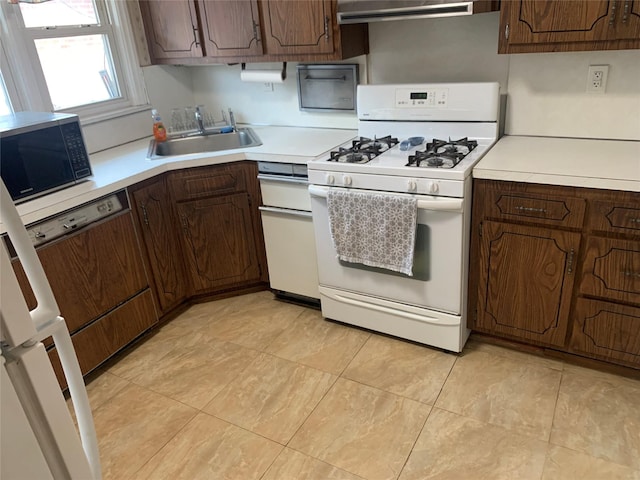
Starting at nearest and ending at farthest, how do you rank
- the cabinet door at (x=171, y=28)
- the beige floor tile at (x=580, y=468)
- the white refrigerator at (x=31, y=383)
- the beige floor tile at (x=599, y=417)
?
the white refrigerator at (x=31, y=383)
the beige floor tile at (x=580, y=468)
the beige floor tile at (x=599, y=417)
the cabinet door at (x=171, y=28)

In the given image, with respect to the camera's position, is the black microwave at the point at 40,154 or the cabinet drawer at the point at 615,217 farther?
the black microwave at the point at 40,154

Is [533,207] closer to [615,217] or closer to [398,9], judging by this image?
[615,217]

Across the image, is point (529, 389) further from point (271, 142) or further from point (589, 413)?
point (271, 142)

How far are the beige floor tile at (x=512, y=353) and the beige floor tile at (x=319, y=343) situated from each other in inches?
Result: 20.2

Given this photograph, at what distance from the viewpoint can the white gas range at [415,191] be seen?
2.03 m

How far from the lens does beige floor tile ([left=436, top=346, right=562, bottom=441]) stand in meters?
1.92

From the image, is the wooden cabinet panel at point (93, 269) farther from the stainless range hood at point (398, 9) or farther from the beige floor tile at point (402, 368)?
the stainless range hood at point (398, 9)

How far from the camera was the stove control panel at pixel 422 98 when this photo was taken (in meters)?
2.35

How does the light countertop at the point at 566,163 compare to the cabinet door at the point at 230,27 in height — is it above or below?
below

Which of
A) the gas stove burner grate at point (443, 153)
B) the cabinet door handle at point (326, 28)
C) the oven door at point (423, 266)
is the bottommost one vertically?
the oven door at point (423, 266)

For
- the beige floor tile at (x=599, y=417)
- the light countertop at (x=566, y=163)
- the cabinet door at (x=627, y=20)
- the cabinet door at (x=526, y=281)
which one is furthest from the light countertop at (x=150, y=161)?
the beige floor tile at (x=599, y=417)

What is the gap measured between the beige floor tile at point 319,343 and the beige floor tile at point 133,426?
1.83 ft

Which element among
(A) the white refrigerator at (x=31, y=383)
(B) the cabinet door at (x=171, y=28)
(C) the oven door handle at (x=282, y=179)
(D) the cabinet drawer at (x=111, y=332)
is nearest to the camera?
(A) the white refrigerator at (x=31, y=383)

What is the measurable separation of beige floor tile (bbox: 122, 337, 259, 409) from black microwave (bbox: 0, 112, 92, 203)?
37.8 inches
